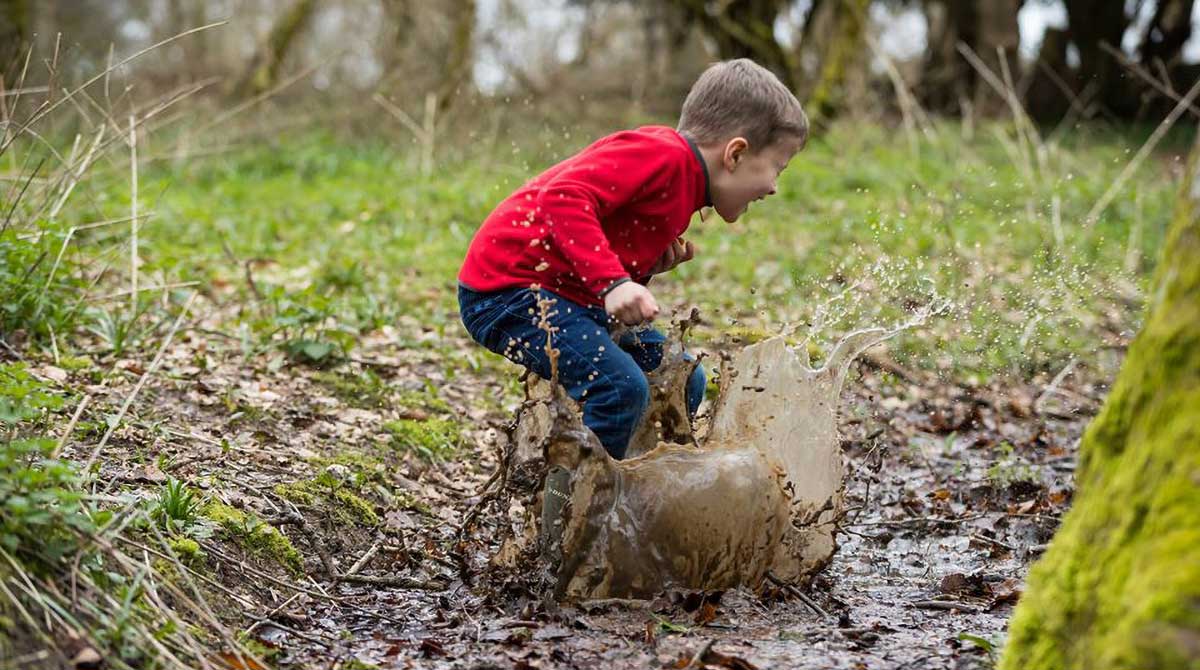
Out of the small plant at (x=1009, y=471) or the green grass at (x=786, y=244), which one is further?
the green grass at (x=786, y=244)

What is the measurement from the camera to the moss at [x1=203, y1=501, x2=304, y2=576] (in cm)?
342

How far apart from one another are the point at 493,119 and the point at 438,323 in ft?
17.8

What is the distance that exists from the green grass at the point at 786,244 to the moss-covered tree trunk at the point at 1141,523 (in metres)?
1.78

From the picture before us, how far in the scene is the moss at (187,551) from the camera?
3.07 meters

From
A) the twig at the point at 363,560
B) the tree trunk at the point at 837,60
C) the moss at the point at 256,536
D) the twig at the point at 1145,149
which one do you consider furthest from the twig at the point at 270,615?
the tree trunk at the point at 837,60

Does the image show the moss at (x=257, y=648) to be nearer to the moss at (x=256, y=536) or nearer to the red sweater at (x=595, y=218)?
the moss at (x=256, y=536)

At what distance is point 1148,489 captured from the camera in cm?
189

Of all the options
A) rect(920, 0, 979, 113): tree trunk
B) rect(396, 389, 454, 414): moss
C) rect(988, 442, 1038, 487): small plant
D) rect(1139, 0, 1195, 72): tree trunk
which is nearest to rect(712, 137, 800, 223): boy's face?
rect(988, 442, 1038, 487): small plant

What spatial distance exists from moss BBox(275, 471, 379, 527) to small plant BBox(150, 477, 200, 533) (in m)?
0.57

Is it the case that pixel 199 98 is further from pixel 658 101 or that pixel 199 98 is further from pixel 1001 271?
pixel 1001 271

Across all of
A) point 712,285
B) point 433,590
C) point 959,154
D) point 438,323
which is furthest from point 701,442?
point 959,154

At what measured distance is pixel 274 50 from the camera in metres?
13.8

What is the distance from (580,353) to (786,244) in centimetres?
569

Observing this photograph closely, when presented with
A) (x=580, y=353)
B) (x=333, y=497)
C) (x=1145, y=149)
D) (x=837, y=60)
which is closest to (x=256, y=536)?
(x=333, y=497)
